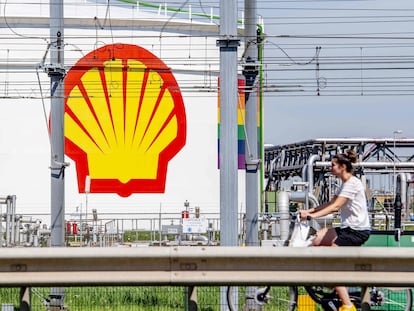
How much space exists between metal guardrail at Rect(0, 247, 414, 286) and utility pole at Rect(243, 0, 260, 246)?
736 cm

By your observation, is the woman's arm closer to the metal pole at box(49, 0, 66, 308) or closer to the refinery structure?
the metal pole at box(49, 0, 66, 308)

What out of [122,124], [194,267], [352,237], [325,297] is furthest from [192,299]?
[122,124]

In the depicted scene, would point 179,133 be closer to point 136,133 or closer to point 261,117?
point 136,133

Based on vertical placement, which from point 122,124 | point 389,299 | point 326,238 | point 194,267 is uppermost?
point 122,124

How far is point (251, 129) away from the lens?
16.7 meters

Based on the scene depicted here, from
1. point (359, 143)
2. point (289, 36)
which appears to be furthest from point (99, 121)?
point (289, 36)

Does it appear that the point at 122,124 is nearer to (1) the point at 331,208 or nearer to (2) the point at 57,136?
(2) the point at 57,136

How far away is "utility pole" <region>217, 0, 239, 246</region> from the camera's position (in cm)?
1421

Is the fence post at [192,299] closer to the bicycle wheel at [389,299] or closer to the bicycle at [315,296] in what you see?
the bicycle at [315,296]

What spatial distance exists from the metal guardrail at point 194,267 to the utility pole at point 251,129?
7.36 meters

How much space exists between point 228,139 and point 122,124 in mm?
27606

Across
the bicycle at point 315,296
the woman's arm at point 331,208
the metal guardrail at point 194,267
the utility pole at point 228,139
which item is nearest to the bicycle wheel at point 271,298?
the bicycle at point 315,296

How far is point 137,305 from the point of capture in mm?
12383

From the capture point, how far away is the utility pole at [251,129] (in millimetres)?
16406
